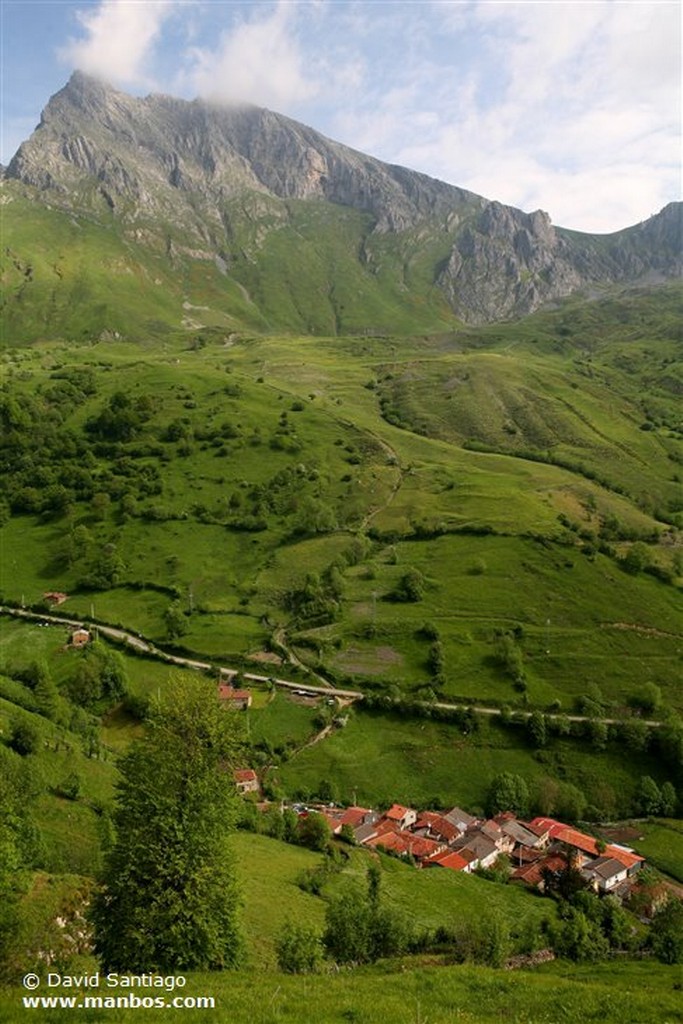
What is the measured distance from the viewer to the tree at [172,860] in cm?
2739

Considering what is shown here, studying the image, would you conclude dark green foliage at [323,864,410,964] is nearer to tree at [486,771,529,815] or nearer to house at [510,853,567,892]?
house at [510,853,567,892]

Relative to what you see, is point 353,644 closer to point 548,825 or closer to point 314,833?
point 548,825

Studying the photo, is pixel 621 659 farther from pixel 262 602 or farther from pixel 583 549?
pixel 262 602

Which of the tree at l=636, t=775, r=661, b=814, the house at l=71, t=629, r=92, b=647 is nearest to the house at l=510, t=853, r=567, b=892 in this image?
the tree at l=636, t=775, r=661, b=814

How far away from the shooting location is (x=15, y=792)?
46.6m

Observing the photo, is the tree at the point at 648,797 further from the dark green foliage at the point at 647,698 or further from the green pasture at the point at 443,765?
the dark green foliage at the point at 647,698

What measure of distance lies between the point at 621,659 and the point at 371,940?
3204 inches

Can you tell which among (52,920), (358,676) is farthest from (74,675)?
(52,920)

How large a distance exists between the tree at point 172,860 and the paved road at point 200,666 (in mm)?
77809

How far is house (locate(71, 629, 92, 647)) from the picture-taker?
383 feet

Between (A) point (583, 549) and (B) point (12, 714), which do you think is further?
(A) point (583, 549)

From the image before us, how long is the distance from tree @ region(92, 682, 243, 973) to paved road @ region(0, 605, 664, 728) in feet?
255

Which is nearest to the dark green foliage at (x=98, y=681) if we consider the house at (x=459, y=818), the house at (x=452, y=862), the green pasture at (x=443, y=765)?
the green pasture at (x=443, y=765)

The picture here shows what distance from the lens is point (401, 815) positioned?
87.4 m
